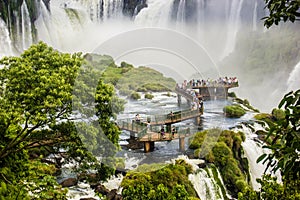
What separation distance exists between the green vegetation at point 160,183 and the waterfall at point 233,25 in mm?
10291

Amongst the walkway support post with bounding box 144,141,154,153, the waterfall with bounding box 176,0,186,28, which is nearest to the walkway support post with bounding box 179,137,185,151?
the walkway support post with bounding box 144,141,154,153

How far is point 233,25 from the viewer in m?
15.1

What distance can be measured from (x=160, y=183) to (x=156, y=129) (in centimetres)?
218

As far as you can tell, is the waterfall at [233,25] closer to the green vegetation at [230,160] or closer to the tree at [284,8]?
the green vegetation at [230,160]

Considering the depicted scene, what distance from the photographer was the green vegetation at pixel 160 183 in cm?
458

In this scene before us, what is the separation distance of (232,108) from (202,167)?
3.59m

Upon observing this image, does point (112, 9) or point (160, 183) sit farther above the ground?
point (112, 9)

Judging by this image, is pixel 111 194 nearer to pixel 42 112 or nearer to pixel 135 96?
pixel 135 96

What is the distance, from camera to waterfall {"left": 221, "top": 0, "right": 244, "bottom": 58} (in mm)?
14820

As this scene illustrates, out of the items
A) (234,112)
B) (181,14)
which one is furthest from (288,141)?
(181,14)

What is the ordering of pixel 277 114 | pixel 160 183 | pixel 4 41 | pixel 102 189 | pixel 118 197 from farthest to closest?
pixel 4 41
pixel 277 114
pixel 160 183
pixel 102 189
pixel 118 197

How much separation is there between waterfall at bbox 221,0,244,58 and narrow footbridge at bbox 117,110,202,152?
12100 millimetres

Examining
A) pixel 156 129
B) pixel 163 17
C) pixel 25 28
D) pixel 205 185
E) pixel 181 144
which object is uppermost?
pixel 163 17

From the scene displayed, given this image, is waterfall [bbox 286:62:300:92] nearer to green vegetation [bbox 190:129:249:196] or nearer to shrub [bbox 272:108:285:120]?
shrub [bbox 272:108:285:120]
